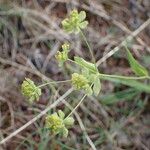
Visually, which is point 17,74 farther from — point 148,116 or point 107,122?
point 148,116

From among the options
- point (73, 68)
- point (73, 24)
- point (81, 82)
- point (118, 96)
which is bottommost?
point (118, 96)

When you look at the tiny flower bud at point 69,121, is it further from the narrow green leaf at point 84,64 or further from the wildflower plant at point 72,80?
the narrow green leaf at point 84,64

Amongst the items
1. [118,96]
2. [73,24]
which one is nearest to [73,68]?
[118,96]

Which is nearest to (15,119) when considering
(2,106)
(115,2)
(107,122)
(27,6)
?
(2,106)

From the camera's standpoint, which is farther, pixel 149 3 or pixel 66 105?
pixel 149 3

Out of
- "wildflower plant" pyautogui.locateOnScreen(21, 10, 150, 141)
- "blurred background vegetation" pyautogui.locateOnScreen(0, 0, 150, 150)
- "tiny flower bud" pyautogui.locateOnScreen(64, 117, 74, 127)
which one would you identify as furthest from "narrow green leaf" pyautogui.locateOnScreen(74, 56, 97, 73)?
"blurred background vegetation" pyautogui.locateOnScreen(0, 0, 150, 150)

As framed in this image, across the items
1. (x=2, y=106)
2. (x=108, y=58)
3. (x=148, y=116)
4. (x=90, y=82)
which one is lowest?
(x=148, y=116)

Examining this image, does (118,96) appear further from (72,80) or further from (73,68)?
(72,80)

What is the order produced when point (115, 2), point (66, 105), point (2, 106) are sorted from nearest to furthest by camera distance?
point (66, 105) → point (2, 106) → point (115, 2)
